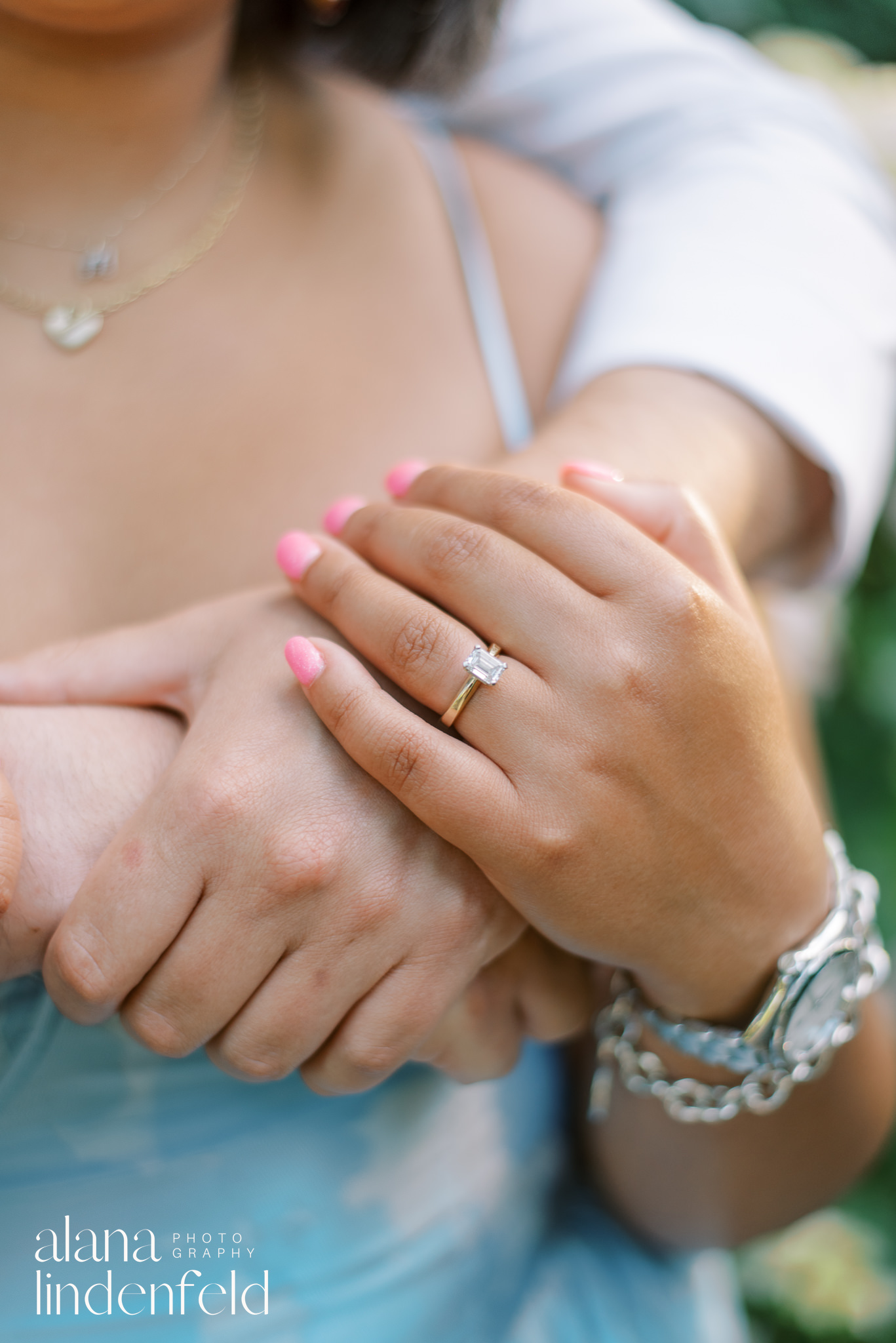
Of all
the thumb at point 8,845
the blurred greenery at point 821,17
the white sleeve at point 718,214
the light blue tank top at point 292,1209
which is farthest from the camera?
the blurred greenery at point 821,17

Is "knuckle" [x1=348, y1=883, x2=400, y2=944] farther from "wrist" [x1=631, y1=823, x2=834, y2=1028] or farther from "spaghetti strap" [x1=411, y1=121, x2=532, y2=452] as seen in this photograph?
"spaghetti strap" [x1=411, y1=121, x2=532, y2=452]

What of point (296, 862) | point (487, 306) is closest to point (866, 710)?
point (487, 306)

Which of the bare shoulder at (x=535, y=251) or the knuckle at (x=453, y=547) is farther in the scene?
the bare shoulder at (x=535, y=251)

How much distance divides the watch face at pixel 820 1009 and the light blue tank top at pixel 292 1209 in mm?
336

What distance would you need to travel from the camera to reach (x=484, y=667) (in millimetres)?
684

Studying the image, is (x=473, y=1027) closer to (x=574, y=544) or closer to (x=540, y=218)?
(x=574, y=544)

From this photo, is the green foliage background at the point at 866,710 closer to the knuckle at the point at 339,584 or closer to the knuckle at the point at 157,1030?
the knuckle at the point at 339,584

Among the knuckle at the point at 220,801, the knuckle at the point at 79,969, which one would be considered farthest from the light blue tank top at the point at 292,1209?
the knuckle at the point at 220,801

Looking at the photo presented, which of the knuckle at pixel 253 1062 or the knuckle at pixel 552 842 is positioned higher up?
the knuckle at pixel 552 842

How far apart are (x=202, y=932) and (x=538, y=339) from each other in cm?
78

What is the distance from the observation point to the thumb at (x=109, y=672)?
0.78 m

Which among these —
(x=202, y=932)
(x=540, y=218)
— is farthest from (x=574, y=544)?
(x=540, y=218)

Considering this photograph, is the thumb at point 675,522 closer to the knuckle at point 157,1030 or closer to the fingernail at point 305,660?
the fingernail at point 305,660

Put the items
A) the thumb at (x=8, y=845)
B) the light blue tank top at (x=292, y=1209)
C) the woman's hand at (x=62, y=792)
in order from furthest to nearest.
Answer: the light blue tank top at (x=292, y=1209) → the woman's hand at (x=62, y=792) → the thumb at (x=8, y=845)
